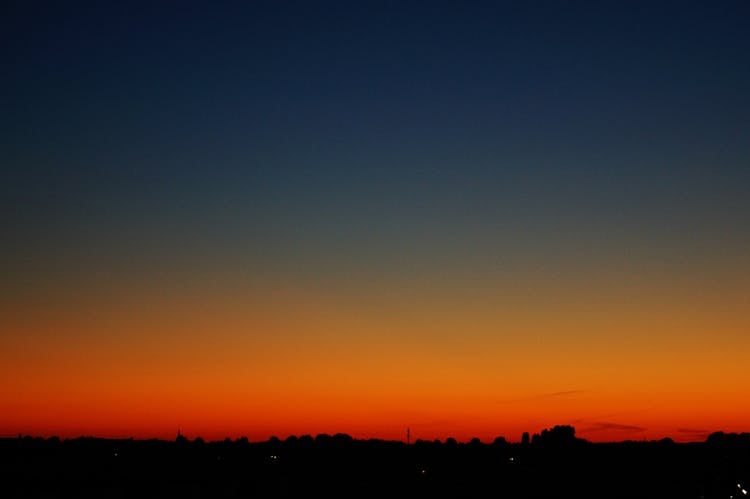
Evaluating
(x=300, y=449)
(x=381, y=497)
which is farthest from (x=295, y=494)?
(x=300, y=449)

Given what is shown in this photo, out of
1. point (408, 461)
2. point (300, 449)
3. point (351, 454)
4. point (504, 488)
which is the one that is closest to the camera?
point (504, 488)

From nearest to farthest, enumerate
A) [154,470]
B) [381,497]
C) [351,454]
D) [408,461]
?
[381,497] → [154,470] → [408,461] → [351,454]

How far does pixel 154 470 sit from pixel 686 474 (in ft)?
235

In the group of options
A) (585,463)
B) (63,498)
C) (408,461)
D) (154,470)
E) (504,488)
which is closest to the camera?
(63,498)

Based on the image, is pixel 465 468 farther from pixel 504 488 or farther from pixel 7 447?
pixel 7 447

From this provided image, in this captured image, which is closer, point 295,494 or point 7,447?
point 295,494

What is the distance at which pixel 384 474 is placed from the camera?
12256cm

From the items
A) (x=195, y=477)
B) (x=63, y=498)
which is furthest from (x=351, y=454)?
(x=63, y=498)

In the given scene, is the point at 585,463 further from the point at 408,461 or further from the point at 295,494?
the point at 295,494

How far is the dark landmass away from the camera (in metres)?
92.1

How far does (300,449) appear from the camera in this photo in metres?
194

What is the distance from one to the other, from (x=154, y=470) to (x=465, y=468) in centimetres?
4772

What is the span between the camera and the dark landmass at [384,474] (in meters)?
92.1

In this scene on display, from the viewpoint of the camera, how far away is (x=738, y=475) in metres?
104
